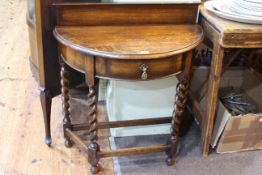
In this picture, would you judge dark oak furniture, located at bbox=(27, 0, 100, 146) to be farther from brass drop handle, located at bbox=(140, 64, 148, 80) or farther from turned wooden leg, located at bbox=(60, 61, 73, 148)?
brass drop handle, located at bbox=(140, 64, 148, 80)

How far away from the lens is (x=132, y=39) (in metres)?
1.39

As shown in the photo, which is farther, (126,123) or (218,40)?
(126,123)

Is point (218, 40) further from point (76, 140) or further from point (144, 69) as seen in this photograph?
point (76, 140)

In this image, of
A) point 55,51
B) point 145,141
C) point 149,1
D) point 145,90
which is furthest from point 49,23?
point 145,141

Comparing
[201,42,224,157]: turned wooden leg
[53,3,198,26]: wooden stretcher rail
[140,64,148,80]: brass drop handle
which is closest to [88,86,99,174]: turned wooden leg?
[140,64,148,80]: brass drop handle

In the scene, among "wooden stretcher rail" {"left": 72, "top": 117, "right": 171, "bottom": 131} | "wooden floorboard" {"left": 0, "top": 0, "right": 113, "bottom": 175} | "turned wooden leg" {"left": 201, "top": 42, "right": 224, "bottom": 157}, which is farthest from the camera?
"wooden stretcher rail" {"left": 72, "top": 117, "right": 171, "bottom": 131}

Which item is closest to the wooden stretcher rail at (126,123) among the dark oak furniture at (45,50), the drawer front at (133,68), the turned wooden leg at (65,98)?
the turned wooden leg at (65,98)

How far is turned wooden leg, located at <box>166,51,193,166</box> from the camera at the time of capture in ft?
4.72

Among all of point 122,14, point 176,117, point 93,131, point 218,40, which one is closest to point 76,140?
point 93,131

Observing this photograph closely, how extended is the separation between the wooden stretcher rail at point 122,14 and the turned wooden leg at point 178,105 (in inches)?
10.0

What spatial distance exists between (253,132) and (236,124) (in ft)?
0.48

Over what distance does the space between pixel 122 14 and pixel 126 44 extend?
233 mm

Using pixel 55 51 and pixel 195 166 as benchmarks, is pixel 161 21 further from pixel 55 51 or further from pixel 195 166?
pixel 195 166

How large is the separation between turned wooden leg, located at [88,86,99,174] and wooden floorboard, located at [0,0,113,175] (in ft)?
0.28
